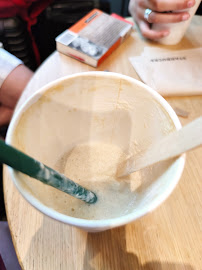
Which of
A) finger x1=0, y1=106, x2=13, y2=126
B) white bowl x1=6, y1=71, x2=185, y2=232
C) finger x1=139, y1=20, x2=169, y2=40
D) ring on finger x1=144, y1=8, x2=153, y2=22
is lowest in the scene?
finger x1=0, y1=106, x2=13, y2=126

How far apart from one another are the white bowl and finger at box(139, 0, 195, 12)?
14.9 inches

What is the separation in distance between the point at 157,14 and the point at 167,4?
0.12 ft

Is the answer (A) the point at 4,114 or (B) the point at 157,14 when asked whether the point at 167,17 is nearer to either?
(B) the point at 157,14

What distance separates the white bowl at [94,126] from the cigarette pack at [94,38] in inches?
8.4

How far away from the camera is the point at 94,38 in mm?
650

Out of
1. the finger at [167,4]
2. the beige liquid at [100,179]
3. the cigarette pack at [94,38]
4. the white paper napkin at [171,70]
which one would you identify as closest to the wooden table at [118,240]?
the beige liquid at [100,179]

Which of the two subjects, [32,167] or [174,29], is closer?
[32,167]

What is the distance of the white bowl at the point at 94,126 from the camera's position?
30cm

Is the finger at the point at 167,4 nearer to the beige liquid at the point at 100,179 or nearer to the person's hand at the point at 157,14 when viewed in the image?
the person's hand at the point at 157,14

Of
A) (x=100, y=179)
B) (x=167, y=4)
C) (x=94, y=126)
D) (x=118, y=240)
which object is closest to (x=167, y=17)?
(x=167, y=4)

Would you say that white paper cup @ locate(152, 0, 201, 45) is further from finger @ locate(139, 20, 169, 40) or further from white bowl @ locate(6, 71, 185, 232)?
white bowl @ locate(6, 71, 185, 232)

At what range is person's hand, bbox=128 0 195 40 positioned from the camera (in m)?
0.62

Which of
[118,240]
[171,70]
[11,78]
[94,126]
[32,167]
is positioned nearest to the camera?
[32,167]

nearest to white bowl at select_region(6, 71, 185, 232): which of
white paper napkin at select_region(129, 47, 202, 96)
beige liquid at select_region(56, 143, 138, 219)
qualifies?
beige liquid at select_region(56, 143, 138, 219)
